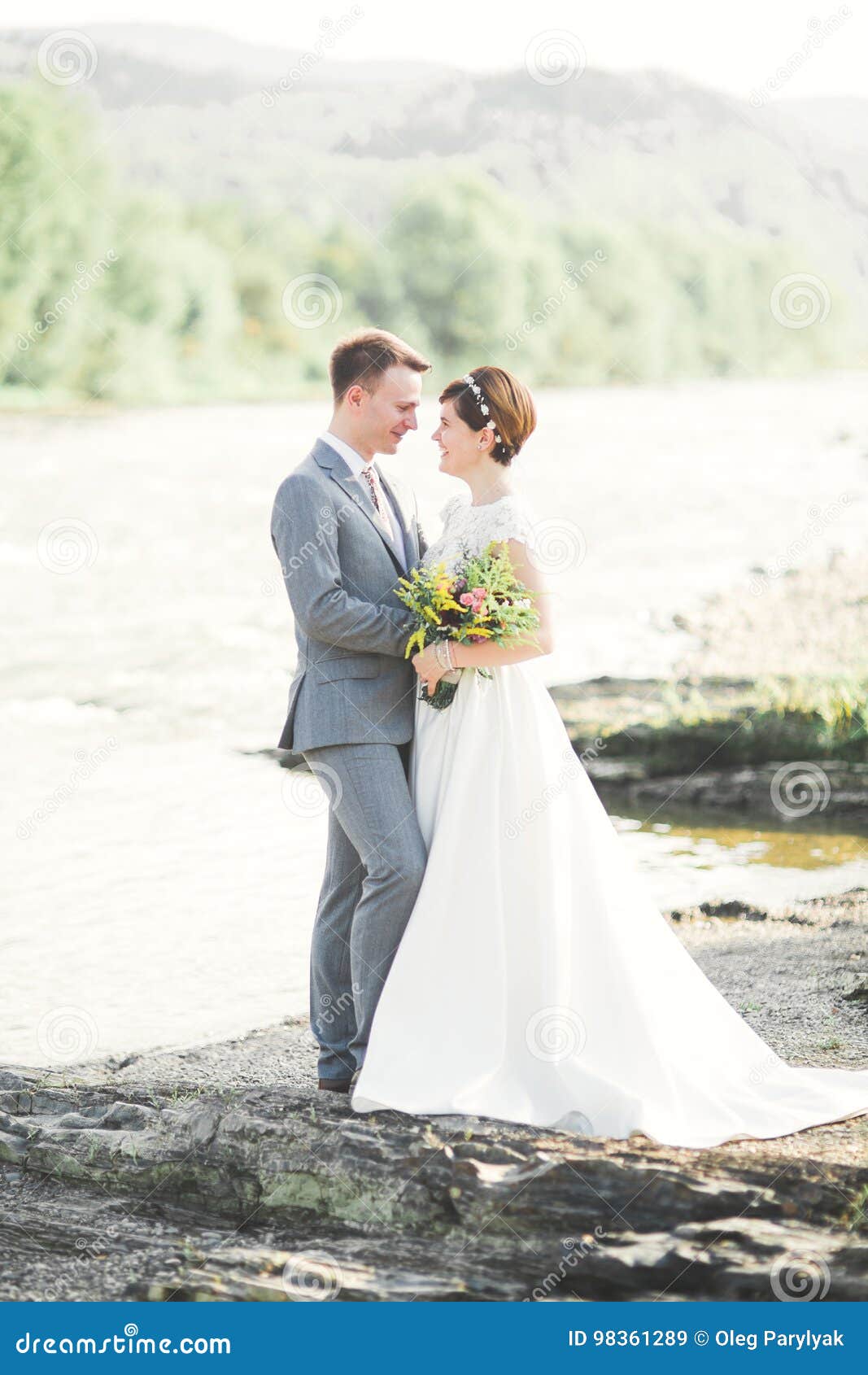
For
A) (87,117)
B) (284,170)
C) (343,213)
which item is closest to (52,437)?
(87,117)

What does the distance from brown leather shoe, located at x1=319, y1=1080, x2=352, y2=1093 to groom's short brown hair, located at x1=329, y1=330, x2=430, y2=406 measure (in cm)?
215

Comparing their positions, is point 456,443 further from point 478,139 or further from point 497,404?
point 478,139

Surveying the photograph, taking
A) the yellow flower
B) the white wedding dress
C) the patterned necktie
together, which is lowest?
the white wedding dress

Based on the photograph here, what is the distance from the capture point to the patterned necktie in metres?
4.41

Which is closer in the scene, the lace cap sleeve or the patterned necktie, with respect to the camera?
the lace cap sleeve

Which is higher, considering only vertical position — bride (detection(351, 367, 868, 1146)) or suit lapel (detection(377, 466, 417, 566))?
suit lapel (detection(377, 466, 417, 566))

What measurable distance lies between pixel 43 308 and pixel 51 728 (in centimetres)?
1420

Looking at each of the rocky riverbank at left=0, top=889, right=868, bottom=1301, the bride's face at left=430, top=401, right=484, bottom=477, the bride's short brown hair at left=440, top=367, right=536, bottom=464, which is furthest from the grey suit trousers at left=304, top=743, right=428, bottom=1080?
the bride's short brown hair at left=440, top=367, right=536, bottom=464

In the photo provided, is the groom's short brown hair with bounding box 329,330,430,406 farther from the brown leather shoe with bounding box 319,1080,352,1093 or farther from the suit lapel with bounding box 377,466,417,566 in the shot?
the brown leather shoe with bounding box 319,1080,352,1093

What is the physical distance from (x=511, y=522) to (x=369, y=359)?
0.67 m

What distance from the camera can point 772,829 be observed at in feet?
34.3

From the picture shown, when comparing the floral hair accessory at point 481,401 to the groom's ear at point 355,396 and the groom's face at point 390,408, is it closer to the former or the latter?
the groom's face at point 390,408

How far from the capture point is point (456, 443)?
4.27 meters

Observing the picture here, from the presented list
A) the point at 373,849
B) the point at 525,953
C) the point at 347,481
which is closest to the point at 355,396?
the point at 347,481
